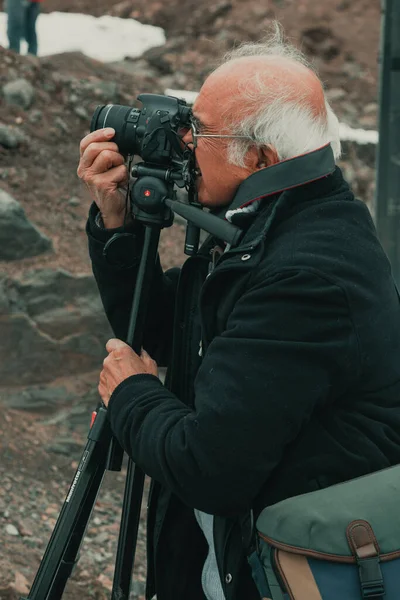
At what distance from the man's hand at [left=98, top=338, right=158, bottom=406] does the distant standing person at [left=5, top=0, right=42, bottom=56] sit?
26.1 feet

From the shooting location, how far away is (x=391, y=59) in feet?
16.5

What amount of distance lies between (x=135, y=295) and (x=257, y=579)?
756mm

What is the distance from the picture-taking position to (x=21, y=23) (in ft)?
30.2

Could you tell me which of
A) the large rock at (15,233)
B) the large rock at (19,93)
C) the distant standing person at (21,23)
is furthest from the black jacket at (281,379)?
the distant standing person at (21,23)

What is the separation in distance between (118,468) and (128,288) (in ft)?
1.59

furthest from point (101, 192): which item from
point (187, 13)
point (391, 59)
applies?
point (187, 13)

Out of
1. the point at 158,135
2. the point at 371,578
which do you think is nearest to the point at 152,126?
the point at 158,135

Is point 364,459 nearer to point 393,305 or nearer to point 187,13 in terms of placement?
point 393,305

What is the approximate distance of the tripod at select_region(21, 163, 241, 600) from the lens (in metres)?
2.04

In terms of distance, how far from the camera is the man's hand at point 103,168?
2.08 meters

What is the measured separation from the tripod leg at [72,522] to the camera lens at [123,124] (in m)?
0.66

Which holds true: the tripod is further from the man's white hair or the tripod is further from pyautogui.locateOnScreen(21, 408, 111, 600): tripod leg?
the man's white hair

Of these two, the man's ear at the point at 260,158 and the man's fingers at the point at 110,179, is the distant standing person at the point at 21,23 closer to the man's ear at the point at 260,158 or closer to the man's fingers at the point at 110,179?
the man's fingers at the point at 110,179

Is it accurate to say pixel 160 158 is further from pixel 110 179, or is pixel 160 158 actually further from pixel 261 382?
pixel 261 382
